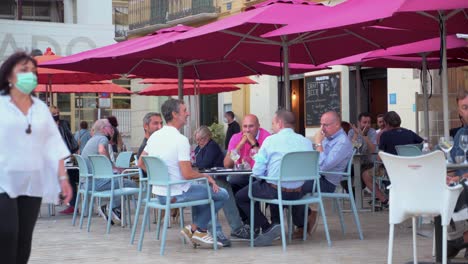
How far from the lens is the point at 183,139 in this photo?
30.3 ft

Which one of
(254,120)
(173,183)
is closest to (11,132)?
(173,183)

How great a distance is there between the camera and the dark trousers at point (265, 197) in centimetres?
952

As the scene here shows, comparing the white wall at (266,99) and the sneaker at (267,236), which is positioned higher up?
the white wall at (266,99)

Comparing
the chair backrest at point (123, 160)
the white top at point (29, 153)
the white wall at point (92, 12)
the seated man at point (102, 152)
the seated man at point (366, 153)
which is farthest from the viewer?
the white wall at point (92, 12)

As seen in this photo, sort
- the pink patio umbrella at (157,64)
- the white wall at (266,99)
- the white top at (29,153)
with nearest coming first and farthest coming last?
the white top at (29,153) < the pink patio umbrella at (157,64) < the white wall at (266,99)

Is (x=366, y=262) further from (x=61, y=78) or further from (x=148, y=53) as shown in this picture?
(x=61, y=78)

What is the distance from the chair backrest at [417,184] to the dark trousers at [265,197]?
236 centimetres

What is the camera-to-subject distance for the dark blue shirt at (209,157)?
11180 millimetres

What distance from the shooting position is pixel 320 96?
2384 cm

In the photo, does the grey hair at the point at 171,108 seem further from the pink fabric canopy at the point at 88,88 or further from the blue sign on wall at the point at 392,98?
the pink fabric canopy at the point at 88,88

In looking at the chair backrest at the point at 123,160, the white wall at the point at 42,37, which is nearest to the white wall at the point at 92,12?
the white wall at the point at 42,37

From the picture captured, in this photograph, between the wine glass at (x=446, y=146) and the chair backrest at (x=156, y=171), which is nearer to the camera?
the wine glass at (x=446, y=146)

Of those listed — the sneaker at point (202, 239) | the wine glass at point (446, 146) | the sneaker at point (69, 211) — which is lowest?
the sneaker at point (69, 211)

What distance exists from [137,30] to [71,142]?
18677 mm
